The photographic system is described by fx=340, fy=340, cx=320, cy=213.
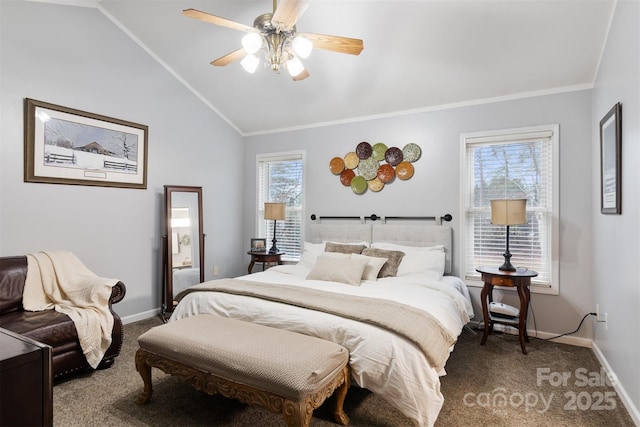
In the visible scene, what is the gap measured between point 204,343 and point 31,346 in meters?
1.02

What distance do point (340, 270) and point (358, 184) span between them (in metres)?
1.47

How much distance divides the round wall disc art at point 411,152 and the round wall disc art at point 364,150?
1.43 feet

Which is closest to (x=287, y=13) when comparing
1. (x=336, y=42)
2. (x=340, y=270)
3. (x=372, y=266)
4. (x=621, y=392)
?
(x=336, y=42)

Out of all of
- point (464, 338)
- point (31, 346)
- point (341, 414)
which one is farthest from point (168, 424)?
point (464, 338)

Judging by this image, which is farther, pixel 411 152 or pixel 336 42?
pixel 411 152

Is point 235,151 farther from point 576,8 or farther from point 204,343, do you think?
point 576,8

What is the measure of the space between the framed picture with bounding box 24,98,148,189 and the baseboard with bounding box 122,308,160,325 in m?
1.47

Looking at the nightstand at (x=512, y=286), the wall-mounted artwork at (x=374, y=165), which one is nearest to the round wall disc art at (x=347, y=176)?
the wall-mounted artwork at (x=374, y=165)

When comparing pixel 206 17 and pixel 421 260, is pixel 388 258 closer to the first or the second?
pixel 421 260

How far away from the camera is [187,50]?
3836 mm

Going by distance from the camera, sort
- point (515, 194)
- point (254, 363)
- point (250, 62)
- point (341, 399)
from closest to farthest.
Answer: point (254, 363) < point (341, 399) < point (250, 62) < point (515, 194)

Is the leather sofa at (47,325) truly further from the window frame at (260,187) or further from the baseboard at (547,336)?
the baseboard at (547,336)

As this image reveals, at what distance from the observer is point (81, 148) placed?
340 centimetres

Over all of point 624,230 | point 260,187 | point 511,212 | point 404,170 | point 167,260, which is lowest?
point 167,260
